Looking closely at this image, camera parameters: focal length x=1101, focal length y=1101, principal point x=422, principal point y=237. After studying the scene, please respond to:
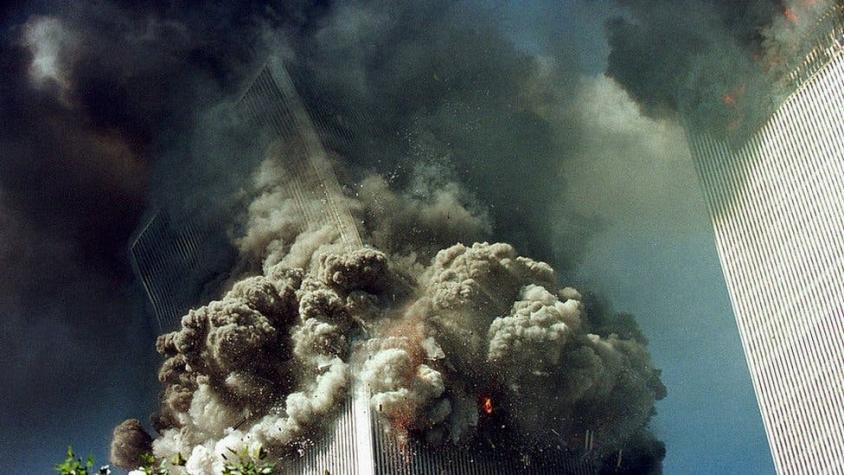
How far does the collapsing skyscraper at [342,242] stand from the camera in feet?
347

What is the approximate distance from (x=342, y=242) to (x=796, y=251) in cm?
4783

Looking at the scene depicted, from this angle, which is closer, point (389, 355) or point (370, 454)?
point (389, 355)

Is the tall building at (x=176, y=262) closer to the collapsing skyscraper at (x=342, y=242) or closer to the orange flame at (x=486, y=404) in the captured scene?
the collapsing skyscraper at (x=342, y=242)

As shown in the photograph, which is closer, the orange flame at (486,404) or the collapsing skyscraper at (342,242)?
the collapsing skyscraper at (342,242)

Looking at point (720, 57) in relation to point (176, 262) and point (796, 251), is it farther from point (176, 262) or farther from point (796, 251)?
point (176, 262)

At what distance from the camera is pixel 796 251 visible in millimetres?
115812

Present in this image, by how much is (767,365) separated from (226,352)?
57.4m

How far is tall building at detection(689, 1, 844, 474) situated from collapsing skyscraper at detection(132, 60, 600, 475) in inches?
833

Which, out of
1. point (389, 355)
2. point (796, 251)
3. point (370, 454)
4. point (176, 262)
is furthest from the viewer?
point (176, 262)

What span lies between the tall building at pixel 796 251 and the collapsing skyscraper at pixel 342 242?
21.1 m

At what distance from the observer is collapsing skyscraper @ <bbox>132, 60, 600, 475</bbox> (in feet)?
347

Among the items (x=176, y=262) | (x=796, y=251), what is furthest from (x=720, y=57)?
(x=176, y=262)

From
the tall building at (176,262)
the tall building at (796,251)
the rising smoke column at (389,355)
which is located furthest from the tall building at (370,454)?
the tall building at (796,251)

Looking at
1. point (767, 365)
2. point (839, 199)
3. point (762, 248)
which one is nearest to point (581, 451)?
point (767, 365)
